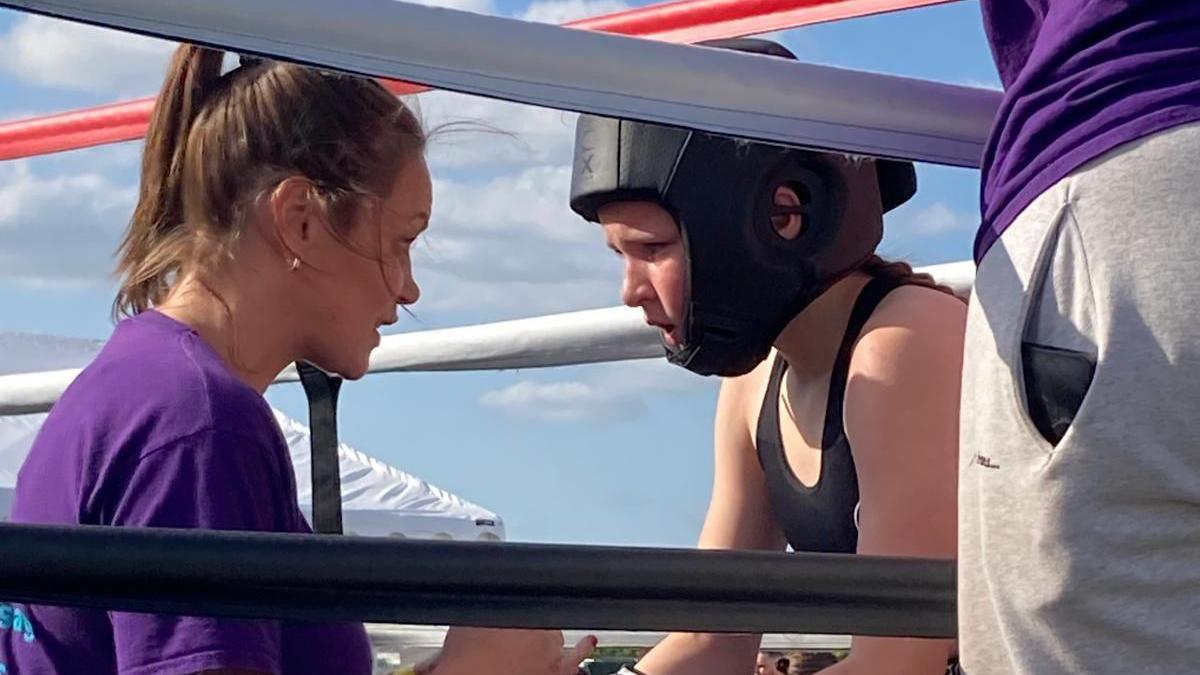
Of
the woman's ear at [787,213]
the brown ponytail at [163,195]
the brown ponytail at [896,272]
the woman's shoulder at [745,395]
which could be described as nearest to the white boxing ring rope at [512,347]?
the woman's shoulder at [745,395]

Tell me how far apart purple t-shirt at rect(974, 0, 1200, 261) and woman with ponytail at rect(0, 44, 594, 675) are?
18.1 inches

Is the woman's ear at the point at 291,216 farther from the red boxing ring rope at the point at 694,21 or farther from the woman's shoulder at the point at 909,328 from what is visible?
the red boxing ring rope at the point at 694,21

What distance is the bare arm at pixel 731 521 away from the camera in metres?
1.91

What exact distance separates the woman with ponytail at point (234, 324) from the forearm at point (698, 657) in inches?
23.6

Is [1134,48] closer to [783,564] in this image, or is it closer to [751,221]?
[783,564]

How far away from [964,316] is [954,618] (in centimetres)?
68

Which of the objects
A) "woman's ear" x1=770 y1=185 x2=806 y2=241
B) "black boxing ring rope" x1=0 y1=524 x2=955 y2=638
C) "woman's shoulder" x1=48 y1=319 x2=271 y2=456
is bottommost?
"black boxing ring rope" x1=0 y1=524 x2=955 y2=638

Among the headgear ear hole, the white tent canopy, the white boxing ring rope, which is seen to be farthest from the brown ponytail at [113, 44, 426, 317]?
the white tent canopy

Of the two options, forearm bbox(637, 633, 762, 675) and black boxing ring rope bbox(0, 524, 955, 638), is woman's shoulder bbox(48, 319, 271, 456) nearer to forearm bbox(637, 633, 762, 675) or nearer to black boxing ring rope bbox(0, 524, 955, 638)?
black boxing ring rope bbox(0, 524, 955, 638)

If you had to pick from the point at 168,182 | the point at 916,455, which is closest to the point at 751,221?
the point at 916,455

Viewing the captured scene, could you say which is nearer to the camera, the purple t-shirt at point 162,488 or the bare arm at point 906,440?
the purple t-shirt at point 162,488

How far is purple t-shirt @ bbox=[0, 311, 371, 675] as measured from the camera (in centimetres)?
116

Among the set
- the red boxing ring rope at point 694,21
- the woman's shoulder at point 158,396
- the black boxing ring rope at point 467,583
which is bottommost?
the black boxing ring rope at point 467,583

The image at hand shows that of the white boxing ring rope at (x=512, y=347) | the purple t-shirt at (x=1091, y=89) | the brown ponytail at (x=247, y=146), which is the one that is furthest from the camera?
the white boxing ring rope at (x=512, y=347)
